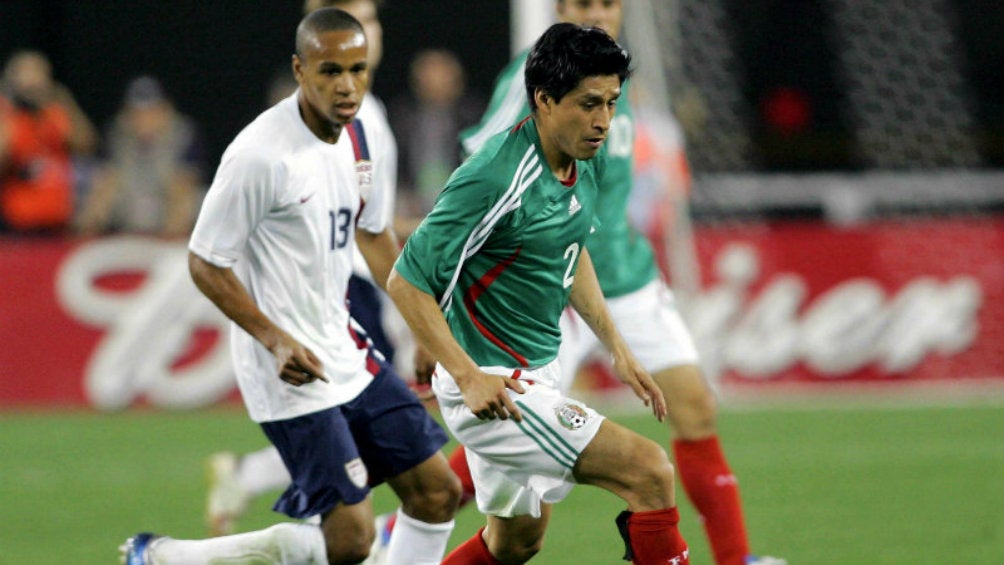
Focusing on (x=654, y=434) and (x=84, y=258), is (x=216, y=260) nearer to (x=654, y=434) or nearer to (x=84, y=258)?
(x=654, y=434)

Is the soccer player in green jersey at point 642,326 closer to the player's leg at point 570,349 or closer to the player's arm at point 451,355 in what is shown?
the player's leg at point 570,349

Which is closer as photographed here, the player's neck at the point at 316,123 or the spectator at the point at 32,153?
the player's neck at the point at 316,123

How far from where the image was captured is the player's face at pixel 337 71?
5602 mm

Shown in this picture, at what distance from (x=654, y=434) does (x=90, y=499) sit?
402 centimetres

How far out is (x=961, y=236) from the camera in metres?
14.3

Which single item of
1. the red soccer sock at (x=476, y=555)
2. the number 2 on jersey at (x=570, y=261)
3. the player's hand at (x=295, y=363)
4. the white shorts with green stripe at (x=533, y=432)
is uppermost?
the number 2 on jersey at (x=570, y=261)

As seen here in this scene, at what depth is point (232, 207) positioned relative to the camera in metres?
5.48

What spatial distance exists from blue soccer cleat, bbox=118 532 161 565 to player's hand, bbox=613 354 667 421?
171 cm

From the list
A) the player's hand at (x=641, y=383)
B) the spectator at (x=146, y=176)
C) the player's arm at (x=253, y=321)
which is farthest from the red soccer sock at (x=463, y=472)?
the spectator at (x=146, y=176)

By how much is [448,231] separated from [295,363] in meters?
0.74

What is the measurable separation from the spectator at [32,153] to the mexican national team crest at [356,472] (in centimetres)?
935

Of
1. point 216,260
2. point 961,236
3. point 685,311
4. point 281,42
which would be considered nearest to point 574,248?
point 216,260

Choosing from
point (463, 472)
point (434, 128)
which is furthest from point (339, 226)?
point (434, 128)

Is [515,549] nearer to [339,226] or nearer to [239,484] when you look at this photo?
[339,226]
